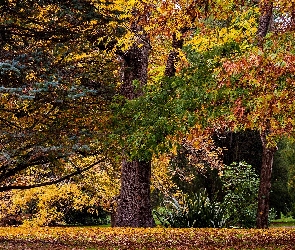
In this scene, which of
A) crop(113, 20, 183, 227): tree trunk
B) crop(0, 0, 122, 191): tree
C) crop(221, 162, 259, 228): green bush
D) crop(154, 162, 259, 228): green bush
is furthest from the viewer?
crop(221, 162, 259, 228): green bush

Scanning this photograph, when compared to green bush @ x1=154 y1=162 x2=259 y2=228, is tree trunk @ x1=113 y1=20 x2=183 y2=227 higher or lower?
higher

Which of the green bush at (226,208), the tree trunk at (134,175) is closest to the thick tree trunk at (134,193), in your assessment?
the tree trunk at (134,175)

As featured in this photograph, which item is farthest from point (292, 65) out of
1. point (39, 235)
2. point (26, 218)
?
point (26, 218)

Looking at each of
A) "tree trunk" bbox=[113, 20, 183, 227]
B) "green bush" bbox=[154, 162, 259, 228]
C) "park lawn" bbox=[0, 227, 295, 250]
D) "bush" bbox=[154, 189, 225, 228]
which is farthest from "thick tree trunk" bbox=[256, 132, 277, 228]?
"park lawn" bbox=[0, 227, 295, 250]

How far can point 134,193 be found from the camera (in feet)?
50.2

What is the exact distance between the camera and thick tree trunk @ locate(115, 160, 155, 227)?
50.3 feet

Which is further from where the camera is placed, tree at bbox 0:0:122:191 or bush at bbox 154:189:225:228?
bush at bbox 154:189:225:228

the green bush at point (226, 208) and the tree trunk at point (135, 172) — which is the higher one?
the tree trunk at point (135, 172)

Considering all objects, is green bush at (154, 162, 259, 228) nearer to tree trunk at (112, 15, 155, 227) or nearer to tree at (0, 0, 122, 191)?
tree trunk at (112, 15, 155, 227)

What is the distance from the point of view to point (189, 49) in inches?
626

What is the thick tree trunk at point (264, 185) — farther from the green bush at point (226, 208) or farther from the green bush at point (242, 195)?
the green bush at point (242, 195)

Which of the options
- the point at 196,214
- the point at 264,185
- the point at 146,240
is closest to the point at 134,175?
the point at 196,214

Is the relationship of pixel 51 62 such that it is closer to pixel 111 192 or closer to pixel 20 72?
pixel 20 72

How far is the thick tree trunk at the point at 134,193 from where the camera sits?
1532 centimetres
